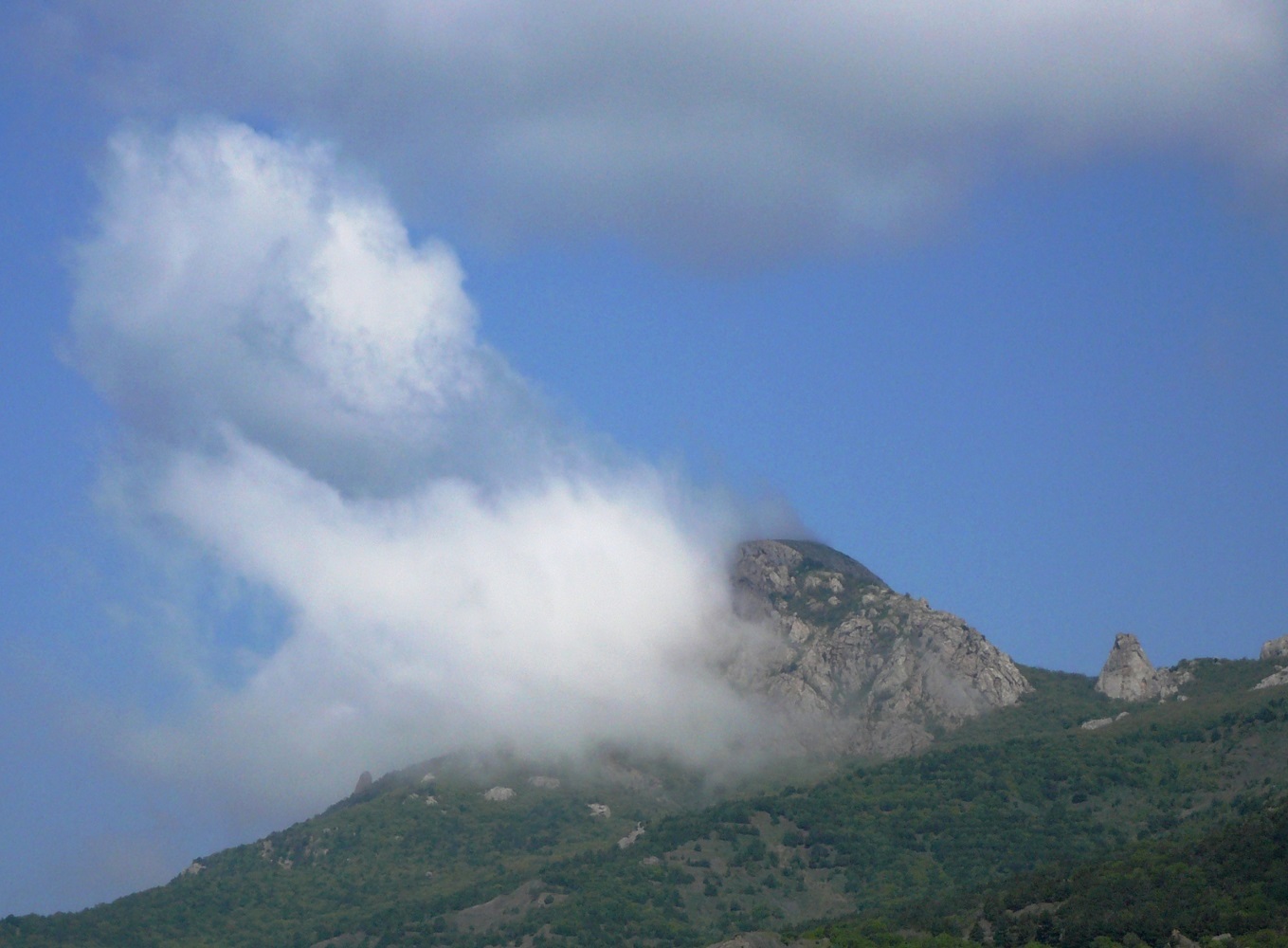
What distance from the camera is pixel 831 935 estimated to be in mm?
182750

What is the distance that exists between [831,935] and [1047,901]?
2389 cm

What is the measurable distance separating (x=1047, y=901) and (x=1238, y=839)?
808 inches

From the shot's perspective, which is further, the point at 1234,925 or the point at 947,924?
the point at 947,924

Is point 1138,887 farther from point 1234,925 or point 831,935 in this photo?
point 831,935

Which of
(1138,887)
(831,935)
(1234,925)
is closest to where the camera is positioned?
(1234,925)

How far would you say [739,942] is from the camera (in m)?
171

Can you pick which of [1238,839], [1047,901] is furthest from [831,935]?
[1238,839]

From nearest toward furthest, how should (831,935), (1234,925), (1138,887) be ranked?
1. (1234,925)
2. (1138,887)
3. (831,935)

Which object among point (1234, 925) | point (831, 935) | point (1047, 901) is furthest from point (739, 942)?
point (1234, 925)

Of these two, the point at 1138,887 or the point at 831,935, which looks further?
the point at 831,935

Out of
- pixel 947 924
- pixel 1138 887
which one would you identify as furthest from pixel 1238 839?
pixel 947 924

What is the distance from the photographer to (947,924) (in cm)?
17850

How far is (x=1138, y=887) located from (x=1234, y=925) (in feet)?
57.5

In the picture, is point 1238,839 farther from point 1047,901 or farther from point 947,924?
point 947,924
